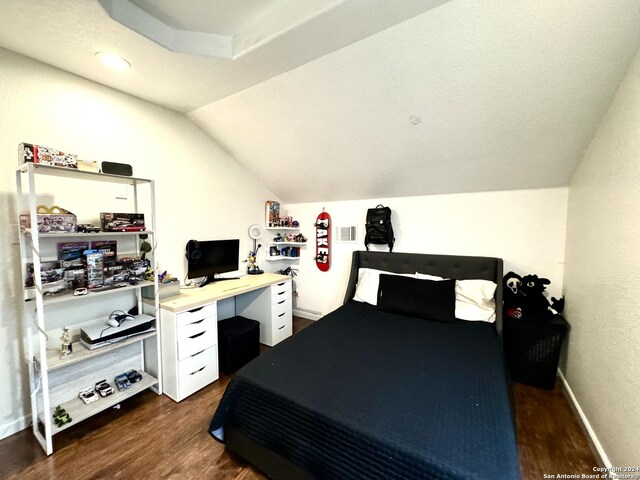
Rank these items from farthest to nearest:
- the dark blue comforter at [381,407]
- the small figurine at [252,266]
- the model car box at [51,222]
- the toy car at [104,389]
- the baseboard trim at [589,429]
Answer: the small figurine at [252,266] < the toy car at [104,389] < the model car box at [51,222] < the baseboard trim at [589,429] < the dark blue comforter at [381,407]

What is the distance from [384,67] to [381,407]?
6.42 ft

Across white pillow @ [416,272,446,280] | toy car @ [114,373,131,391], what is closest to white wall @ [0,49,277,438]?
toy car @ [114,373,131,391]

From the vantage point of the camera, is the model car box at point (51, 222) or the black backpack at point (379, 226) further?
the black backpack at point (379, 226)

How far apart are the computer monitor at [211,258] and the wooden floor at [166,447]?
115 centimetres

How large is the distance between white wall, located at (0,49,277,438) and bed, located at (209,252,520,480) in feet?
4.84

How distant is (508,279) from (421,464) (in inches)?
85.1

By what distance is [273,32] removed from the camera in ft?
4.78

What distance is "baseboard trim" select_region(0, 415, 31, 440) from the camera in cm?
159

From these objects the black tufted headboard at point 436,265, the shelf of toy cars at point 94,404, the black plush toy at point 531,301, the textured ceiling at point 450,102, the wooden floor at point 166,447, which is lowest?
the wooden floor at point 166,447

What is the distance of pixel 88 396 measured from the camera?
1786 millimetres

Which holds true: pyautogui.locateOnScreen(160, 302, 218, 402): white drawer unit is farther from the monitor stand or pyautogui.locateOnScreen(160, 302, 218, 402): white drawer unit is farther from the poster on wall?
the poster on wall

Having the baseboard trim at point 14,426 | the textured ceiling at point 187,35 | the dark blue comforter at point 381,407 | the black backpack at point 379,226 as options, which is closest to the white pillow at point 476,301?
the dark blue comforter at point 381,407

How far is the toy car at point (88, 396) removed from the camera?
1753 mm

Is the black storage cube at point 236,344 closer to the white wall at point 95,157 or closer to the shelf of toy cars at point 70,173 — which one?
the white wall at point 95,157
